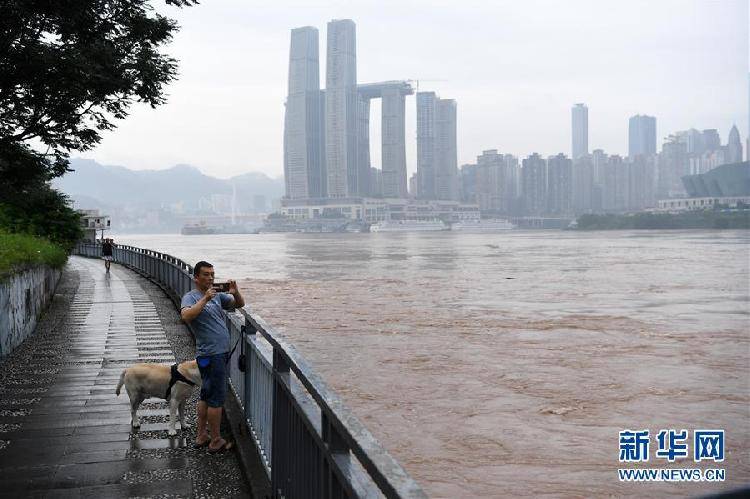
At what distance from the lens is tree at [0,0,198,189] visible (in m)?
9.84

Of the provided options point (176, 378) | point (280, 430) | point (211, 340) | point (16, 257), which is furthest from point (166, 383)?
point (16, 257)

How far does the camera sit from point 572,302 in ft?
111

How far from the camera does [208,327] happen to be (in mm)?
6492

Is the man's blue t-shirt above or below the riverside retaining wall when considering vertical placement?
above

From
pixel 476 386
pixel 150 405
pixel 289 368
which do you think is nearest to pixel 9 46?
pixel 150 405

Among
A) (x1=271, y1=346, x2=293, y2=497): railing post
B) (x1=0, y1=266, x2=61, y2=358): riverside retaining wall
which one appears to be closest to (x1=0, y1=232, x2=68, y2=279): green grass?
(x1=0, y1=266, x2=61, y2=358): riverside retaining wall

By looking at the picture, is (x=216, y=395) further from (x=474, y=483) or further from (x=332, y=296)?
(x=332, y=296)

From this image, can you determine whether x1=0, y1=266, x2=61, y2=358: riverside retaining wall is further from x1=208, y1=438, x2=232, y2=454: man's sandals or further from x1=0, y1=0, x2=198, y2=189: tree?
x1=208, y1=438, x2=232, y2=454: man's sandals

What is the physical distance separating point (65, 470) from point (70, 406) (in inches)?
101

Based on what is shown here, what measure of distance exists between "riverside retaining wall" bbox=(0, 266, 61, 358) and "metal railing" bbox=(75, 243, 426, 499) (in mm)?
5455

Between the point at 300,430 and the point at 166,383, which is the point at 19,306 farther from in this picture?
the point at 300,430

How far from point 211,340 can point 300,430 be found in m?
2.47

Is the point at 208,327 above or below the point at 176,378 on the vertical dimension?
above

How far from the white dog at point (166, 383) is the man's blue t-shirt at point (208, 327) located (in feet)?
1.72
